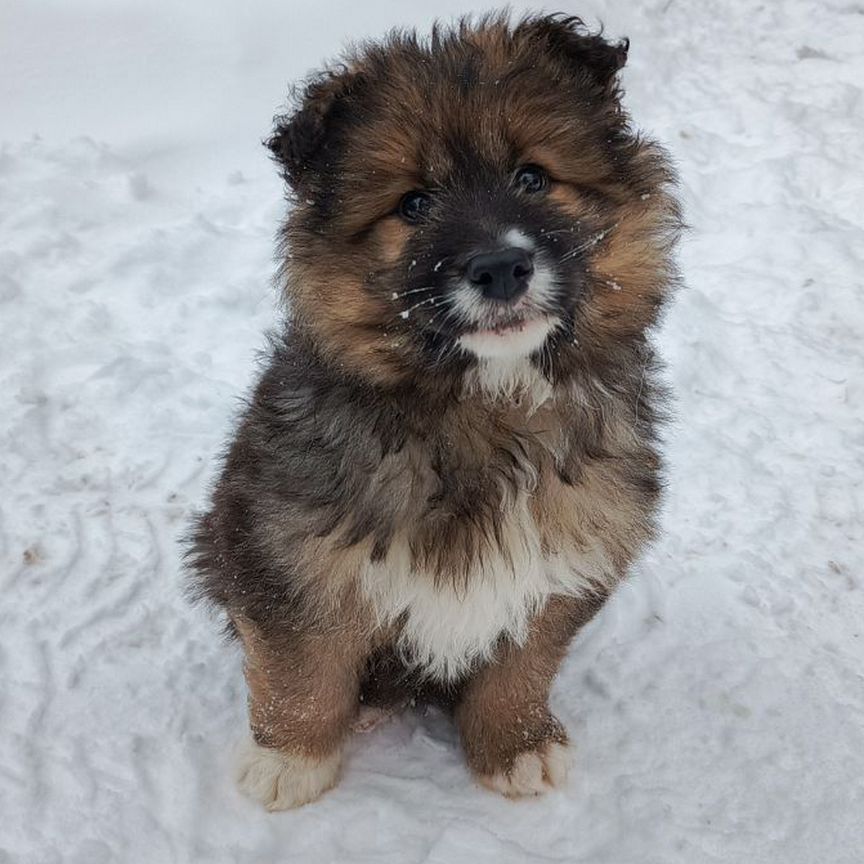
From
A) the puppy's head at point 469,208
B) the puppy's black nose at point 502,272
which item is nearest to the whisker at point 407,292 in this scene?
the puppy's head at point 469,208

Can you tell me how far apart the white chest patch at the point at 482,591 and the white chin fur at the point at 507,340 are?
515mm

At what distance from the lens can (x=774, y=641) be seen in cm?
377

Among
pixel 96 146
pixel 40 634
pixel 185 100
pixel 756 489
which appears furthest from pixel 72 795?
pixel 185 100

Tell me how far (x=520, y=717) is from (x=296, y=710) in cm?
77

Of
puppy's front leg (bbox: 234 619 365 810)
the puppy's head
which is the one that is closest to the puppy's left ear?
the puppy's head

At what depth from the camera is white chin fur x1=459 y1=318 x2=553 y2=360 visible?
86.5 inches

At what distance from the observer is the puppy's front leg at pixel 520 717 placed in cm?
300

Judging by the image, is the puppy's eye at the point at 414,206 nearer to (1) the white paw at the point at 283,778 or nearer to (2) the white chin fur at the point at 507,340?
(2) the white chin fur at the point at 507,340

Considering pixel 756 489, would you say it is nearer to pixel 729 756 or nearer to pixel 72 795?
pixel 729 756

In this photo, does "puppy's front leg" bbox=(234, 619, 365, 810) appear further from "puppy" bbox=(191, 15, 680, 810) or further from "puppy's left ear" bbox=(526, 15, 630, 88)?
"puppy's left ear" bbox=(526, 15, 630, 88)

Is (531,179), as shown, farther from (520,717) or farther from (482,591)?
(520,717)

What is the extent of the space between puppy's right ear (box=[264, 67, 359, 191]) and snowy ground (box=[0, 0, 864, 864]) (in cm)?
202

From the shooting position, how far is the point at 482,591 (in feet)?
8.59

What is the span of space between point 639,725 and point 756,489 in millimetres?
1427
